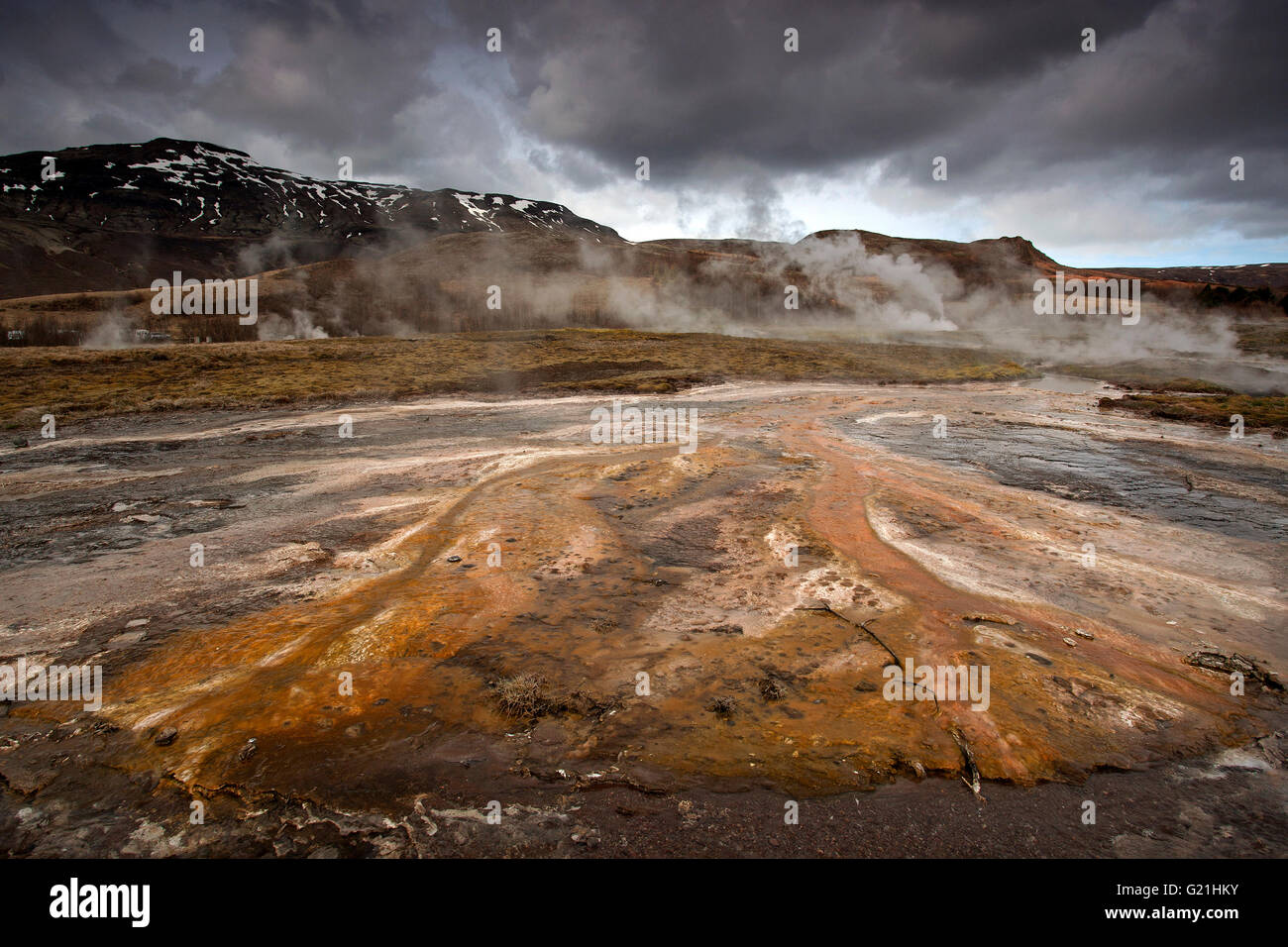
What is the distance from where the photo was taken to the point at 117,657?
4000 mm

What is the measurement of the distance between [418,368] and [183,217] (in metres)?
117

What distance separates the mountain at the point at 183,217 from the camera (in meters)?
81.8

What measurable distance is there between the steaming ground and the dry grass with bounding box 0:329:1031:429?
37.2 ft

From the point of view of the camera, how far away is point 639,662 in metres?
3.96

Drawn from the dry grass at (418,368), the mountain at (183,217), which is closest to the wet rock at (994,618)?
the dry grass at (418,368)

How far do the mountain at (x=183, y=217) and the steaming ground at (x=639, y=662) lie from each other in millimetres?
98741

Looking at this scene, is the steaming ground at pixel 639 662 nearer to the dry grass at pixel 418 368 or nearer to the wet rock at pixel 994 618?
the wet rock at pixel 994 618

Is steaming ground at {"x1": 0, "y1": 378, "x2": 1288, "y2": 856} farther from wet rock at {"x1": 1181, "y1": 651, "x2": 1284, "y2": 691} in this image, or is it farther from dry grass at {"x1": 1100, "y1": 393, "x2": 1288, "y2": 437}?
dry grass at {"x1": 1100, "y1": 393, "x2": 1288, "y2": 437}

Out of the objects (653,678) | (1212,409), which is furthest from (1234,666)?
(1212,409)

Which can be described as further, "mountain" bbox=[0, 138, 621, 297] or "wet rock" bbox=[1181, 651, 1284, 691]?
"mountain" bbox=[0, 138, 621, 297]

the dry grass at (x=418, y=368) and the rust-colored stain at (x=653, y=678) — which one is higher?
the dry grass at (x=418, y=368)

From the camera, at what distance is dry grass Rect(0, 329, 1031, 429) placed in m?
17.9

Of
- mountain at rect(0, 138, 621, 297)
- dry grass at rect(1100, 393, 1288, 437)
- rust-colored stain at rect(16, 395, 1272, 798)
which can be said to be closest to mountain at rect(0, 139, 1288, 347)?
mountain at rect(0, 138, 621, 297)

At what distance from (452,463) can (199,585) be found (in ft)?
16.4
